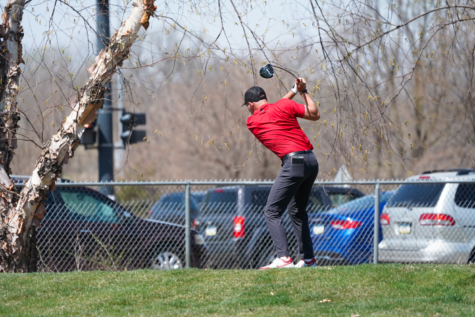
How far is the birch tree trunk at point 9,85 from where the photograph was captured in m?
7.23

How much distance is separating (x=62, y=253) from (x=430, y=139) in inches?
647

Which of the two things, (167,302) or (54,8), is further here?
(54,8)

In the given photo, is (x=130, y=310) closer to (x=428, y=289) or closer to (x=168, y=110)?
(x=428, y=289)

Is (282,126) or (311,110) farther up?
(311,110)

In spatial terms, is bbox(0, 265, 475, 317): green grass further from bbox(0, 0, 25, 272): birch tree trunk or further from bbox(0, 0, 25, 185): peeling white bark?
bbox(0, 0, 25, 185): peeling white bark

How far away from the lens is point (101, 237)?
8.71 metres

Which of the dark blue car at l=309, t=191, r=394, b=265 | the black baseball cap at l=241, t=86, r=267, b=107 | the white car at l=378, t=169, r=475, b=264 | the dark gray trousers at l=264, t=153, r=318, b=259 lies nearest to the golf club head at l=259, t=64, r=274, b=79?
the black baseball cap at l=241, t=86, r=267, b=107

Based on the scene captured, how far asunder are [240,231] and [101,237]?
2075 mm

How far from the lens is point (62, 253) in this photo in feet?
28.2

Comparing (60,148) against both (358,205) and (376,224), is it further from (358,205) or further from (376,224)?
(358,205)

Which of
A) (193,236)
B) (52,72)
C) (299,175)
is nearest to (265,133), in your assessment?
(299,175)

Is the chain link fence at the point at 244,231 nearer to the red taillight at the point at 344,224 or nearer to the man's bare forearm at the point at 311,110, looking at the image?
the red taillight at the point at 344,224

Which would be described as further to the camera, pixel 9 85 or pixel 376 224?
pixel 376 224

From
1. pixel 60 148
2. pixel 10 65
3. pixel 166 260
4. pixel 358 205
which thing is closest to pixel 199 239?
pixel 166 260
